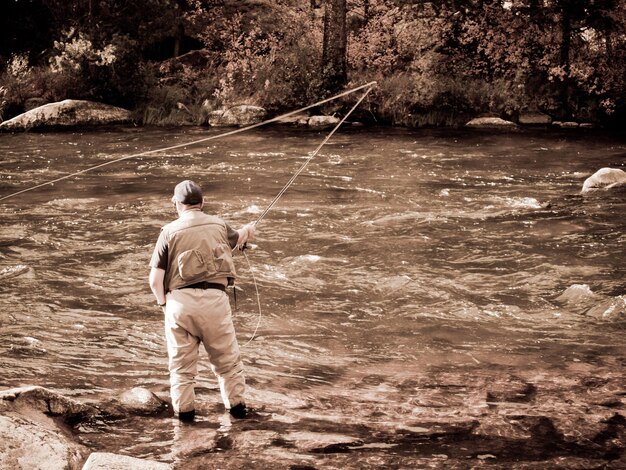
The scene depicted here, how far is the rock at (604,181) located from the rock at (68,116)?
15.1 meters

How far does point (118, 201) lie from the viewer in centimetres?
1292

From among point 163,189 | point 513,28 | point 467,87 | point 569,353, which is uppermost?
point 513,28

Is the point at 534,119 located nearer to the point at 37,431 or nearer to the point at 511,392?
the point at 511,392

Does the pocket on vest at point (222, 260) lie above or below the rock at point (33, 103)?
below

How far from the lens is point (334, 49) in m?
24.3

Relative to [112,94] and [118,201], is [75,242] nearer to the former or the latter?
[118,201]

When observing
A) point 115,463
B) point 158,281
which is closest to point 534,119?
point 158,281

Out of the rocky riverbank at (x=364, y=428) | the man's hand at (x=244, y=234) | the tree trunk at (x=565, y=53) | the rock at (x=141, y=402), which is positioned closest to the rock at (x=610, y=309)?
the rocky riverbank at (x=364, y=428)

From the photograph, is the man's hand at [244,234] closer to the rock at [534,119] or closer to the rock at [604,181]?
the rock at [604,181]

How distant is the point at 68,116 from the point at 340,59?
334 inches

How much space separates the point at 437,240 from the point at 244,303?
131 inches

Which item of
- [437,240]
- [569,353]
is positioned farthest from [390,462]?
[437,240]

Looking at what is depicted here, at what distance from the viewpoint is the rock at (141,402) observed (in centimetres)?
516

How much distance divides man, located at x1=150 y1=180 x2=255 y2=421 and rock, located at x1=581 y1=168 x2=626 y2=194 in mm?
9432
